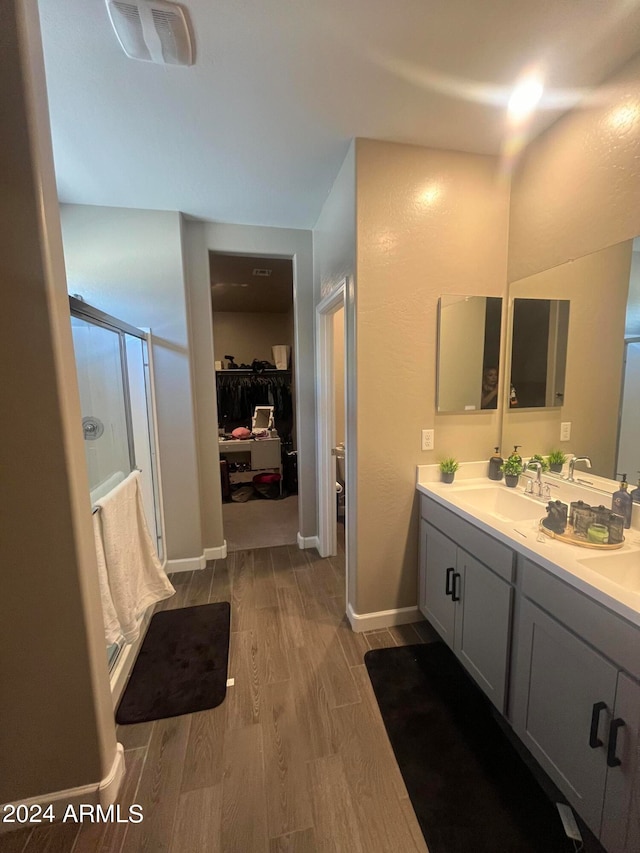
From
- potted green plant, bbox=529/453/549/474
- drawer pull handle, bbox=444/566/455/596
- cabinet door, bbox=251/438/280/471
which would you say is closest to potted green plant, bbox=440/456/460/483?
potted green plant, bbox=529/453/549/474

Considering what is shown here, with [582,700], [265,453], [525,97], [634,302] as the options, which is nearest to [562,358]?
[634,302]

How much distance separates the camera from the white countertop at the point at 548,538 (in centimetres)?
104

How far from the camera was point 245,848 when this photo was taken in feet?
3.85

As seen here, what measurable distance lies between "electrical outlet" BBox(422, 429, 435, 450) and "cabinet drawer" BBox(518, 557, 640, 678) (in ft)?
2.85

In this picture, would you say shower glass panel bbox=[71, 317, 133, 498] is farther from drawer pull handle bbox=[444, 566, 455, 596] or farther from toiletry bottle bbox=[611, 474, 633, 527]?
toiletry bottle bbox=[611, 474, 633, 527]

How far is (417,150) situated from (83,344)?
2097mm

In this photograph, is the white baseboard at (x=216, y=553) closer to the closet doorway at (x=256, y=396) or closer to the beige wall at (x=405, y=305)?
the closet doorway at (x=256, y=396)

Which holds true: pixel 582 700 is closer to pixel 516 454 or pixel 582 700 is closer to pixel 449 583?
pixel 449 583

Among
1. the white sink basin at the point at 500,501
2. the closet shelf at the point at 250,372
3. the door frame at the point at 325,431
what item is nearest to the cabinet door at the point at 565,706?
the white sink basin at the point at 500,501

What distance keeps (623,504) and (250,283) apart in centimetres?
412

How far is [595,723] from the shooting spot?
1048mm

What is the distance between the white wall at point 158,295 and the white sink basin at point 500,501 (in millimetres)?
2074

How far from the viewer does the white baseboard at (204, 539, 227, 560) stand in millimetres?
3135

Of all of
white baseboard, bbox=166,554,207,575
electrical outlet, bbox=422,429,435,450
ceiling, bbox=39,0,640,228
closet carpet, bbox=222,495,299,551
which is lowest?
closet carpet, bbox=222,495,299,551
